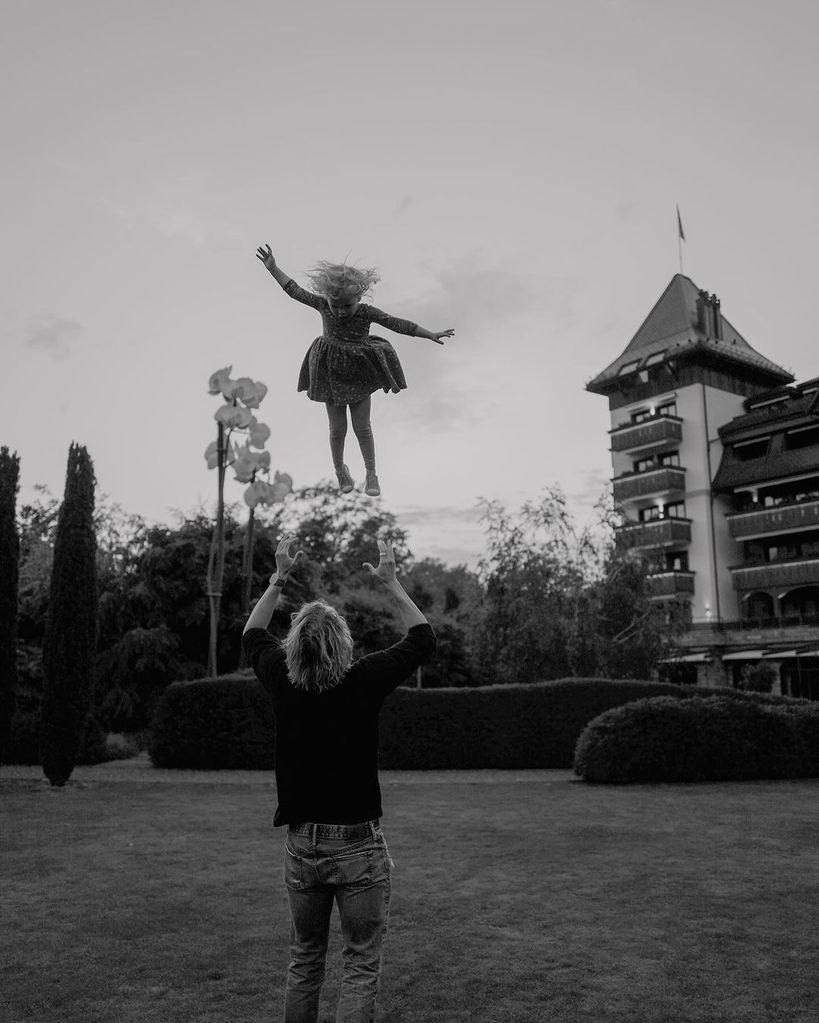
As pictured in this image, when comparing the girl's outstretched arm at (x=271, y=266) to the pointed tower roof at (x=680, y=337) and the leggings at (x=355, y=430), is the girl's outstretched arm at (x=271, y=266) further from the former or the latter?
the pointed tower roof at (x=680, y=337)

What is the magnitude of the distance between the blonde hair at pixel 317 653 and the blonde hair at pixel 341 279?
128 centimetres

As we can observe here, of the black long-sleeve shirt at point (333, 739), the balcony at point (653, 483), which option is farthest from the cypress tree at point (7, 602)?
the balcony at point (653, 483)

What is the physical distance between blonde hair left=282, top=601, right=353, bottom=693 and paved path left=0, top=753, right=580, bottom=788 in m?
14.0

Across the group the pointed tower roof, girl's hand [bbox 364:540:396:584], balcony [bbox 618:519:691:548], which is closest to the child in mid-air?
girl's hand [bbox 364:540:396:584]

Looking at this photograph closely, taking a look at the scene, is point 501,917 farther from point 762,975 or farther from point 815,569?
point 815,569

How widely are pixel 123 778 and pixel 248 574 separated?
15067 mm

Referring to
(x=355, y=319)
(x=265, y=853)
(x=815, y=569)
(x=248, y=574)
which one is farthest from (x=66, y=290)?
(x=815, y=569)

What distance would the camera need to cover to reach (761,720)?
58.2ft

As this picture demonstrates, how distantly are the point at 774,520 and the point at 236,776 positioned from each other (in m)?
27.5

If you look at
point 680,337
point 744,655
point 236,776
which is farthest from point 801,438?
point 236,776

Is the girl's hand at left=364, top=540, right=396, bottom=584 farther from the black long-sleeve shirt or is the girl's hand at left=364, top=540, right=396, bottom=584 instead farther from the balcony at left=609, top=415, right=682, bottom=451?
the balcony at left=609, top=415, right=682, bottom=451

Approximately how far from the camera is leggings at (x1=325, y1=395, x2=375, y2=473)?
3.72 meters

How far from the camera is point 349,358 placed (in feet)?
12.2

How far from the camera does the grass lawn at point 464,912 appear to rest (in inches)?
230
